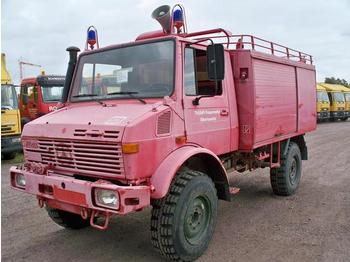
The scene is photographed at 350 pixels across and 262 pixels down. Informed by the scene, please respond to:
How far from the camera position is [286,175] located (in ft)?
23.2

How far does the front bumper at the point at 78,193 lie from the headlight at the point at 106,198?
4 centimetres

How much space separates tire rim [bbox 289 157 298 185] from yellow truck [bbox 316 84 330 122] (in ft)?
72.9

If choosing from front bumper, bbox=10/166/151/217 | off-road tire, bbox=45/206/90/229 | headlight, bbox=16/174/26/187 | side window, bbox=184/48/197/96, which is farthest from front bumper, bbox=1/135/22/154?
side window, bbox=184/48/197/96

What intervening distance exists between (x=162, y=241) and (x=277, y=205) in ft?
10.2

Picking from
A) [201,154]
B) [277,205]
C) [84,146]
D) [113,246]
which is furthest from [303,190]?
[84,146]

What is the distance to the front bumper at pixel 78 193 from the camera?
3.67 metres

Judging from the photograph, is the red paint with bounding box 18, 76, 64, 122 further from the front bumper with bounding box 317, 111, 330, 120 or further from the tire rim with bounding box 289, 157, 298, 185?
the front bumper with bounding box 317, 111, 330, 120

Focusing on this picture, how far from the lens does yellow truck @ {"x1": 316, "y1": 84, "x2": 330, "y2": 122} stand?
28.5 metres

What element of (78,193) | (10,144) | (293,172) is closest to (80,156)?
(78,193)

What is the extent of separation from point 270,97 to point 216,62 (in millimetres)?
2056

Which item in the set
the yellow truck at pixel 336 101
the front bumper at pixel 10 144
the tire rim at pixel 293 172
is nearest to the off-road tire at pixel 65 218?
the tire rim at pixel 293 172

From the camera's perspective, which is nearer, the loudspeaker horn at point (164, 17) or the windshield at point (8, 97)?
the loudspeaker horn at point (164, 17)

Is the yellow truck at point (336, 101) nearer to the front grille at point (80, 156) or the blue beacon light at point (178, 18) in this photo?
the blue beacon light at point (178, 18)

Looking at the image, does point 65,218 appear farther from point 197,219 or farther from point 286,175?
point 286,175
